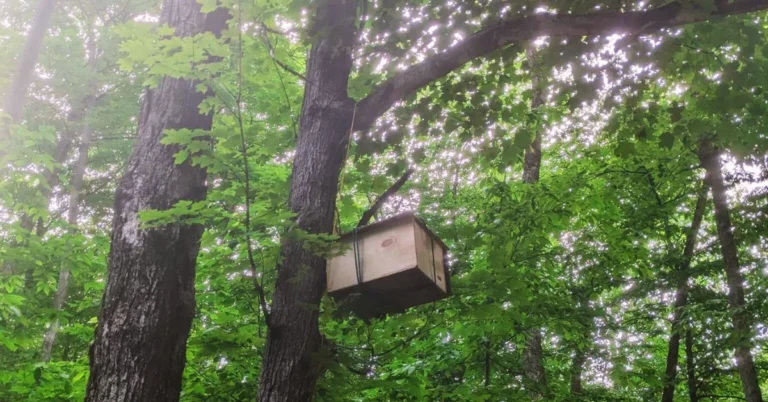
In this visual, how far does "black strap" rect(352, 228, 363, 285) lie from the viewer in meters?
Answer: 2.32

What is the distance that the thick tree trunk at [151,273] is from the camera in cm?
221

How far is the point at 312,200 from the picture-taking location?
Result: 240cm

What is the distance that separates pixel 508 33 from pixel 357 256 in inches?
52.9

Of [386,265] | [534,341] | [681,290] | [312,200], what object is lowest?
[386,265]

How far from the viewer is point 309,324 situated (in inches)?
87.0

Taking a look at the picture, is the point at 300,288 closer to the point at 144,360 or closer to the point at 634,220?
the point at 144,360

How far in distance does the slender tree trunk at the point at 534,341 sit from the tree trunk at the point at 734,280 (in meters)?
2.02

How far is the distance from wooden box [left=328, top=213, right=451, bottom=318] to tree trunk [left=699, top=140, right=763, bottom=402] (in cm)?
441

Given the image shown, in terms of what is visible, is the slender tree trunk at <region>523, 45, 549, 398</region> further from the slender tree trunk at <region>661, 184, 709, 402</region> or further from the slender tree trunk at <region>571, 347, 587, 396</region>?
the slender tree trunk at <region>661, 184, 709, 402</region>

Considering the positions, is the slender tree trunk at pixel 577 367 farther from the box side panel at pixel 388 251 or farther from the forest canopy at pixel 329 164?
the box side panel at pixel 388 251

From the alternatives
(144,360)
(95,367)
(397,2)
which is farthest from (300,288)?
(397,2)

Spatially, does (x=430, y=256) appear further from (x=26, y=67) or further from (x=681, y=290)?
(x=681, y=290)

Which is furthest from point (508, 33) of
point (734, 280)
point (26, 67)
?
point (734, 280)

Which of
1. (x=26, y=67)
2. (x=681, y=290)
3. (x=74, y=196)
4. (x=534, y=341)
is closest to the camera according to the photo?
(x=26, y=67)
